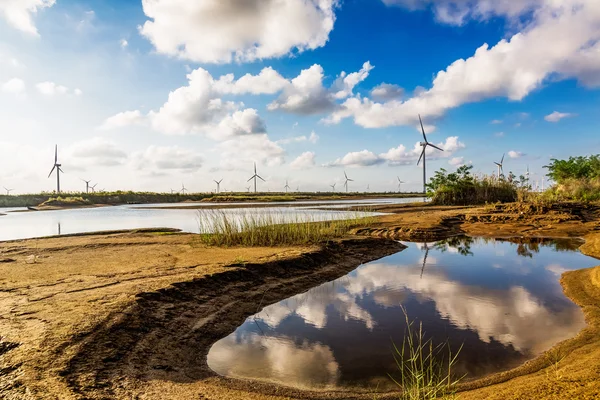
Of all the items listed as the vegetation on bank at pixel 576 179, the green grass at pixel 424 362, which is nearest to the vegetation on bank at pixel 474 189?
the vegetation on bank at pixel 576 179

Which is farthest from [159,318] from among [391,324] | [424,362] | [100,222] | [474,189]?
[474,189]

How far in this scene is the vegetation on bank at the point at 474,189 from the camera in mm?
35750

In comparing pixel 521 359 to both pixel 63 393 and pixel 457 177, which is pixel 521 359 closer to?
pixel 63 393

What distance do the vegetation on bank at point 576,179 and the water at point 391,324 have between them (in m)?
21.5

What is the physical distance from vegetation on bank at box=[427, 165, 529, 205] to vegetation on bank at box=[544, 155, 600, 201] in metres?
3.36

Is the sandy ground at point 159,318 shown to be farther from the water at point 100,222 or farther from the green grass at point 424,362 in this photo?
the water at point 100,222

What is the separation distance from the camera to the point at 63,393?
4090mm

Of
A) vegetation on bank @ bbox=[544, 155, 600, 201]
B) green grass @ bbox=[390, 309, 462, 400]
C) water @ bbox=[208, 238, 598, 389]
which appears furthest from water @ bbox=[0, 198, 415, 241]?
vegetation on bank @ bbox=[544, 155, 600, 201]

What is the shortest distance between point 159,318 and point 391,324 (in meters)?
4.14

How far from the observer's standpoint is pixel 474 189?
36.1 metres

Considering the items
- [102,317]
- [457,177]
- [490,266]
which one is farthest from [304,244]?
[457,177]

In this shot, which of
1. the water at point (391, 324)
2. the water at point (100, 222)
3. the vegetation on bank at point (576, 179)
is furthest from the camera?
the vegetation on bank at point (576, 179)

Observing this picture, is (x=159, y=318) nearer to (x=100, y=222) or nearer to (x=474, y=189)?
(x=100, y=222)

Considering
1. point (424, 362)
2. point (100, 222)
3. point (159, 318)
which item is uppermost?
point (100, 222)
